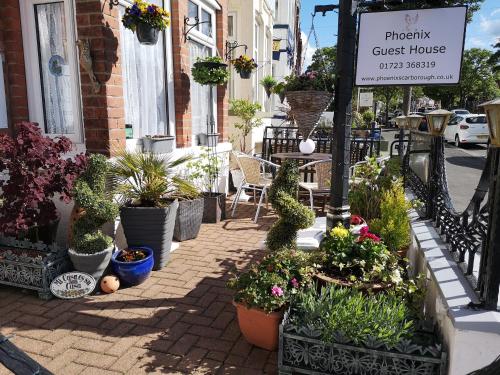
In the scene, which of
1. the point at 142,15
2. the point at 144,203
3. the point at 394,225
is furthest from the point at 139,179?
the point at 394,225

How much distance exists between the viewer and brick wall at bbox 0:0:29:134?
12.0 feet

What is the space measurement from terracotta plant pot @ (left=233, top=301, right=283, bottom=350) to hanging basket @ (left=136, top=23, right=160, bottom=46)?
261 centimetres

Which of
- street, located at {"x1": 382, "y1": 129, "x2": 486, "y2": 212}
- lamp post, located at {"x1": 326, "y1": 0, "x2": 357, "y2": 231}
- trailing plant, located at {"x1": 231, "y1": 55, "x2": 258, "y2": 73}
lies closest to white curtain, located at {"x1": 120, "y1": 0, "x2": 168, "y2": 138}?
trailing plant, located at {"x1": 231, "y1": 55, "x2": 258, "y2": 73}

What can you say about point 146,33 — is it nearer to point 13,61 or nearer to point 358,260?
point 13,61

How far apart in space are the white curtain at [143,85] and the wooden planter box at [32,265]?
5.14 ft

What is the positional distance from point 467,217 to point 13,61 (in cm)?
409

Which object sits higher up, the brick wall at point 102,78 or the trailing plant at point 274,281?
the brick wall at point 102,78

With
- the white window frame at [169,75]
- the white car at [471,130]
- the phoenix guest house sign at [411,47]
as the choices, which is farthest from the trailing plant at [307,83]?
the white car at [471,130]

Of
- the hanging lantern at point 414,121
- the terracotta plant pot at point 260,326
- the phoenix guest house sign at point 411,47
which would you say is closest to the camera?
the phoenix guest house sign at point 411,47

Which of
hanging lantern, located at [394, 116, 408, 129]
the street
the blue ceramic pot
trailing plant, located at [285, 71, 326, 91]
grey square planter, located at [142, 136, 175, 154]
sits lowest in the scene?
the street

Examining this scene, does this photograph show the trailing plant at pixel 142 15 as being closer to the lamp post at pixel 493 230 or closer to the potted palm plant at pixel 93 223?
the potted palm plant at pixel 93 223

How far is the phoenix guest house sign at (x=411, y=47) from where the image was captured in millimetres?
2197

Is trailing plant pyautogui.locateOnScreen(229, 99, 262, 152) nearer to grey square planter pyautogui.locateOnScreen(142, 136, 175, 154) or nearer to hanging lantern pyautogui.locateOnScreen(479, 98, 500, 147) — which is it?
grey square planter pyautogui.locateOnScreen(142, 136, 175, 154)

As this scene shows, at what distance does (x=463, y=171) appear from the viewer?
35.5ft
